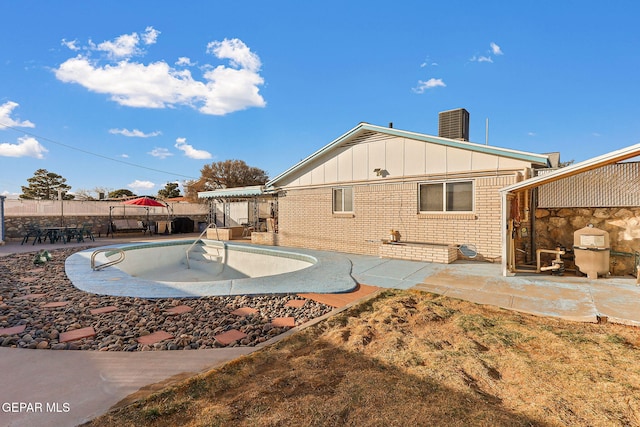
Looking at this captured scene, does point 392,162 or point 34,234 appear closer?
point 392,162

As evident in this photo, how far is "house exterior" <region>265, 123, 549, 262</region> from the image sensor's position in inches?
337

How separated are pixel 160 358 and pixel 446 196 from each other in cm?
857

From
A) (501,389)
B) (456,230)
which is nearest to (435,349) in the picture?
(501,389)

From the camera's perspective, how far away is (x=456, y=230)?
9117 mm

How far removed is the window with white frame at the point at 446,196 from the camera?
9.02m

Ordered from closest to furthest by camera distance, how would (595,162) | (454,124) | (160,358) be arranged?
(160,358) < (595,162) < (454,124)

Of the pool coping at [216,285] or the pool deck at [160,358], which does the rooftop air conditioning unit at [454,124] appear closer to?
the pool deck at [160,358]

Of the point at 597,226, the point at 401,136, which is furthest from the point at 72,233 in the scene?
the point at 597,226

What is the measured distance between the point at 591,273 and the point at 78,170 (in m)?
43.0

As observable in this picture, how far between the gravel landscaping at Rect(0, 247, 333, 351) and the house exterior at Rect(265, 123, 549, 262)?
5763 mm

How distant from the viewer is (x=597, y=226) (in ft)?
24.3

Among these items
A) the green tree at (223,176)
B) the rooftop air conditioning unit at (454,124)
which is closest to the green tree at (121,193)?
the green tree at (223,176)

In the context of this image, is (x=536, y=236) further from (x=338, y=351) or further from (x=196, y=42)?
(x=196, y=42)

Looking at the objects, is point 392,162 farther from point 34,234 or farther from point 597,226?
point 34,234
